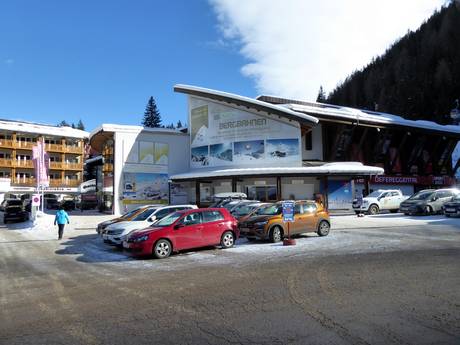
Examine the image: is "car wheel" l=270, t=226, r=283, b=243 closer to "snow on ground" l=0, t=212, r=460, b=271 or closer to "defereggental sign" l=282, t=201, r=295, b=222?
"snow on ground" l=0, t=212, r=460, b=271

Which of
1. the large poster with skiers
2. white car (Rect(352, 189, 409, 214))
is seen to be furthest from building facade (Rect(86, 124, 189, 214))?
white car (Rect(352, 189, 409, 214))

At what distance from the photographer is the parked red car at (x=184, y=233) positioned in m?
12.7

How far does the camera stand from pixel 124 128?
42.8m

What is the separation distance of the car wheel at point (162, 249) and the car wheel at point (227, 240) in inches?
86.6

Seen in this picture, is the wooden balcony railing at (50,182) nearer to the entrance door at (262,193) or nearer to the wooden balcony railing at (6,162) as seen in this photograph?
the wooden balcony railing at (6,162)

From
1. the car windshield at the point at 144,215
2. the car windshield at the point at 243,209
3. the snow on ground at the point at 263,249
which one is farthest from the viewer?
the car windshield at the point at 243,209

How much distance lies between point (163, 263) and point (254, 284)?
4187 mm

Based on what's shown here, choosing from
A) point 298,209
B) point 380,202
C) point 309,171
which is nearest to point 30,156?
point 309,171

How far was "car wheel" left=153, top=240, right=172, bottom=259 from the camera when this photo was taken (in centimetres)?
1276

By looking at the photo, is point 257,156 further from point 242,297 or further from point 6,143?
point 6,143

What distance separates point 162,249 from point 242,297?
5.98m

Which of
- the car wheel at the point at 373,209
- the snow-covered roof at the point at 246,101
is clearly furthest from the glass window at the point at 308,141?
the car wheel at the point at 373,209

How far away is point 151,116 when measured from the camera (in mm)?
103062

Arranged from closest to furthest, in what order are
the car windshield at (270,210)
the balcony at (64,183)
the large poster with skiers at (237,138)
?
the car windshield at (270,210) < the large poster with skiers at (237,138) < the balcony at (64,183)
